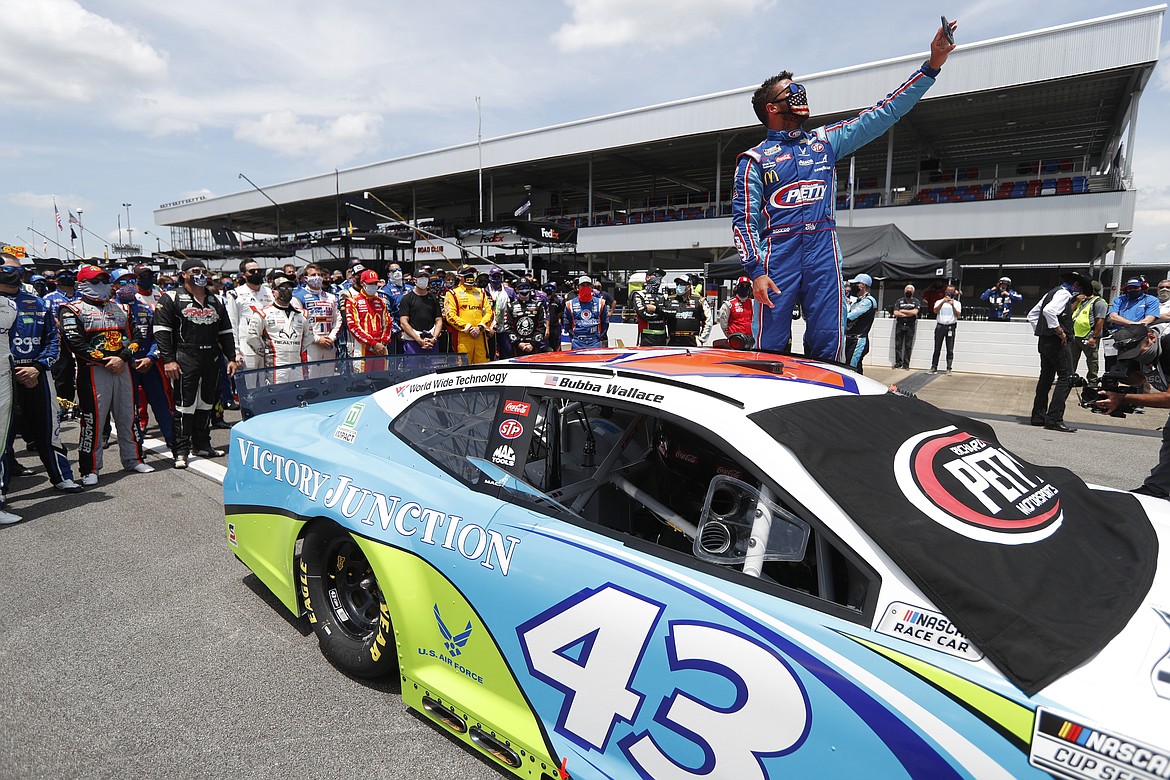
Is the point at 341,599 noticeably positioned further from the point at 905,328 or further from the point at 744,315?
the point at 905,328

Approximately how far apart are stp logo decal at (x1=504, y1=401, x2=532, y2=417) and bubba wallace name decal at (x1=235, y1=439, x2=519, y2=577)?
391 mm

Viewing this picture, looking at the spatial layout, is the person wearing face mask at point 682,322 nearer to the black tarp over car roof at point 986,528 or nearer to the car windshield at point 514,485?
the car windshield at point 514,485

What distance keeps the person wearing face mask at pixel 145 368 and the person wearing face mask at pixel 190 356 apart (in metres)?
0.11

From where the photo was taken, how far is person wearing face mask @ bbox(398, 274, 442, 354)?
322 inches

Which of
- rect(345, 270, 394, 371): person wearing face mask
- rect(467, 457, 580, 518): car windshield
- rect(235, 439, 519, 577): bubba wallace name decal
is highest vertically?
rect(345, 270, 394, 371): person wearing face mask

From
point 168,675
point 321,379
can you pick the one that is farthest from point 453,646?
point 321,379

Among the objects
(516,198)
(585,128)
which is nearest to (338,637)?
(585,128)

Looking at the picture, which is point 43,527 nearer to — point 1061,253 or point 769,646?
point 769,646

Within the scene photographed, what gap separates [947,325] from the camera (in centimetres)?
1191

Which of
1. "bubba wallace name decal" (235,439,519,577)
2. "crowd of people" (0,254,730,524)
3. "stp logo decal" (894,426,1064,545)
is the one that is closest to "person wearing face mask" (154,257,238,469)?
"crowd of people" (0,254,730,524)

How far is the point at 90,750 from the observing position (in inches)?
81.5

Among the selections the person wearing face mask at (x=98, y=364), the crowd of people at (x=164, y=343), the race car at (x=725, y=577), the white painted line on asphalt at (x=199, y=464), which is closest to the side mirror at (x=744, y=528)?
the race car at (x=725, y=577)

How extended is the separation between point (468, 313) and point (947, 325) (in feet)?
29.9

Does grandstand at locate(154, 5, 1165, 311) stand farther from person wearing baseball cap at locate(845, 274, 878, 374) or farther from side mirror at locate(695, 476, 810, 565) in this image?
side mirror at locate(695, 476, 810, 565)
